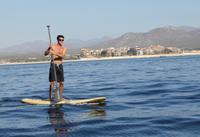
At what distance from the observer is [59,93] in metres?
17.6

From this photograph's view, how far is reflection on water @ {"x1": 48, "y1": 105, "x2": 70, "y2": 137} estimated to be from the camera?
38.6 feet

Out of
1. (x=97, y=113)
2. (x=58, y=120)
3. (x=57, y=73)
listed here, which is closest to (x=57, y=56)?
(x=57, y=73)

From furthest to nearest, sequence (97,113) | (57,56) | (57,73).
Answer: (57,73) < (57,56) < (97,113)

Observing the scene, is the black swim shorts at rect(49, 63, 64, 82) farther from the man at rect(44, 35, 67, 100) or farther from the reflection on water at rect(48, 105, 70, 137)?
the reflection on water at rect(48, 105, 70, 137)

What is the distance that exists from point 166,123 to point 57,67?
6.67 m

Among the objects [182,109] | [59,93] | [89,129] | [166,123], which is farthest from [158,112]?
[59,93]

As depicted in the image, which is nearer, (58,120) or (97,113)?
(58,120)

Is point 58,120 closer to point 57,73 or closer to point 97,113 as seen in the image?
point 97,113

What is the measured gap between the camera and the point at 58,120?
44.5ft

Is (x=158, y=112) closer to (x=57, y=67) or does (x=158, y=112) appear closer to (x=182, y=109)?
(x=182, y=109)

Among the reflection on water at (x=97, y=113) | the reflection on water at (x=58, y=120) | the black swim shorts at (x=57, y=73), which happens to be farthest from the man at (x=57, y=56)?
the reflection on water at (x=97, y=113)

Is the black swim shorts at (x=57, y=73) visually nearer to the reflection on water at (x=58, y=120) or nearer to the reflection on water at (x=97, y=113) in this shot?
the reflection on water at (x=58, y=120)

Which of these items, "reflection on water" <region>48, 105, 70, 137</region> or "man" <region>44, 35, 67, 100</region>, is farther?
"man" <region>44, 35, 67, 100</region>

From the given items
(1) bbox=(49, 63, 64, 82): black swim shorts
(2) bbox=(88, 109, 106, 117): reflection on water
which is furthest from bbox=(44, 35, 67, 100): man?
(2) bbox=(88, 109, 106, 117): reflection on water
